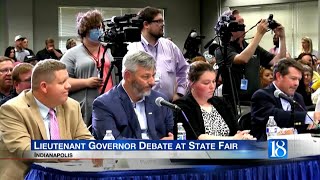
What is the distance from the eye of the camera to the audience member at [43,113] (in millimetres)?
2758

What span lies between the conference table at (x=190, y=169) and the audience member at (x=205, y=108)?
101 cm

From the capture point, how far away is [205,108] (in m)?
3.71

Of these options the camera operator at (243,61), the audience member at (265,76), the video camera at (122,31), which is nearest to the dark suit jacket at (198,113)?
the video camera at (122,31)

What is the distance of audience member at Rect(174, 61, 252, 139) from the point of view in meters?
3.61

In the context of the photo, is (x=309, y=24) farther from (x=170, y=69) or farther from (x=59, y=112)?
(x=59, y=112)

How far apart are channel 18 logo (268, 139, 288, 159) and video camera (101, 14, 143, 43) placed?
1.83 meters

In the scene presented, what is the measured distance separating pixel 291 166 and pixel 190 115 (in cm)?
108

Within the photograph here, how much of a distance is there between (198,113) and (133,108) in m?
0.54

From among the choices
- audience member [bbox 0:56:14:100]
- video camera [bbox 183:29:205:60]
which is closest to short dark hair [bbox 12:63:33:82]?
audience member [bbox 0:56:14:100]

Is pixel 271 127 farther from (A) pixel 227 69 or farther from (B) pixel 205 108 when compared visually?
(A) pixel 227 69

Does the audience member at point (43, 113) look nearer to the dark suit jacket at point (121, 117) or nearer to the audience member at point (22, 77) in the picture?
the dark suit jacket at point (121, 117)

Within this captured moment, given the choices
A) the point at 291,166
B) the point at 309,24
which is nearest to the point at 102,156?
the point at 291,166

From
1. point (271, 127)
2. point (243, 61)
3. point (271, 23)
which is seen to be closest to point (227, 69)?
point (243, 61)

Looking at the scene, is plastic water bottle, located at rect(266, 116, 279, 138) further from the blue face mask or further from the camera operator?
the blue face mask
